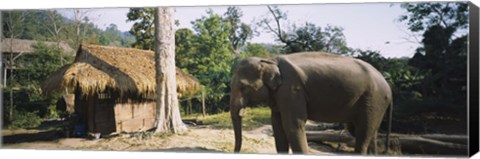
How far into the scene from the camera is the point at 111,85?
28.4 feet

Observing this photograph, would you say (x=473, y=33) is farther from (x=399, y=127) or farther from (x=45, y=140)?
(x=45, y=140)

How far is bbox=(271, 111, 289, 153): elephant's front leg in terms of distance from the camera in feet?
24.3

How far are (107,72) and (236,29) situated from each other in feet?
6.52

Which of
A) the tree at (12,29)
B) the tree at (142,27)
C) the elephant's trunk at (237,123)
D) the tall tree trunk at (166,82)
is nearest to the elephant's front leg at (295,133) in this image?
the elephant's trunk at (237,123)

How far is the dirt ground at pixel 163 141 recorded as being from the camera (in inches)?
308

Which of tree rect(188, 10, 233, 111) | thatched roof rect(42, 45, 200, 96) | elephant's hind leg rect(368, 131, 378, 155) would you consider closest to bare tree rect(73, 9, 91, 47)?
thatched roof rect(42, 45, 200, 96)

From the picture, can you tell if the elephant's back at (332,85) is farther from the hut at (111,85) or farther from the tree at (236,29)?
the hut at (111,85)

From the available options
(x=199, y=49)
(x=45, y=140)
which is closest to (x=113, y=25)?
(x=199, y=49)

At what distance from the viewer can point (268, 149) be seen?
25.6 ft

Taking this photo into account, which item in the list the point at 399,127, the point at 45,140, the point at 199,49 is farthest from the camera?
the point at 45,140

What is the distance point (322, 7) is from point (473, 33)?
5.59 ft

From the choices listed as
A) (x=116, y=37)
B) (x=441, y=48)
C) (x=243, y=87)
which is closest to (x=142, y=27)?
(x=116, y=37)

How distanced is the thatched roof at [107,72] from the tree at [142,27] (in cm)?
11

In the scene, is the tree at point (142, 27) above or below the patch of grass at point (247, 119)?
above
